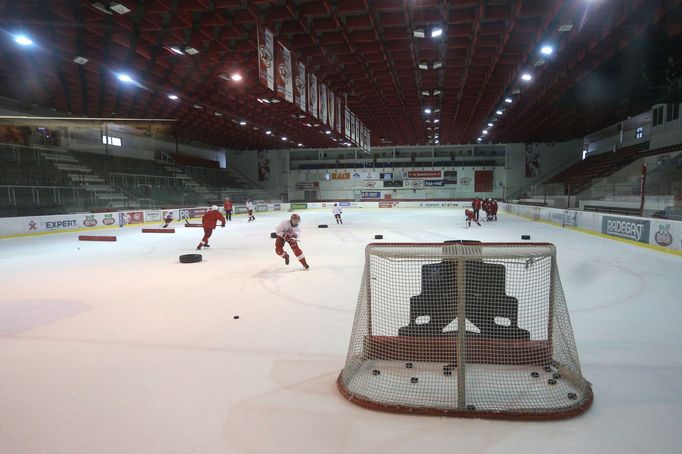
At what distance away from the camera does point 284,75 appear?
34.1ft

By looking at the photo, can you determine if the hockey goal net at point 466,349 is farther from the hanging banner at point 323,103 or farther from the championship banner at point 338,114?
the championship banner at point 338,114

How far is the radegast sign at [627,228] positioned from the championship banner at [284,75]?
11591 mm

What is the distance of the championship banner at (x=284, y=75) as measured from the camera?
1005 cm

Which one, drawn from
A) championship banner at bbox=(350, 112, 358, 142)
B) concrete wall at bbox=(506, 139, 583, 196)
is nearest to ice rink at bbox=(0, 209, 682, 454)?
championship banner at bbox=(350, 112, 358, 142)

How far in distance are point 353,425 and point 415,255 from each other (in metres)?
1.34

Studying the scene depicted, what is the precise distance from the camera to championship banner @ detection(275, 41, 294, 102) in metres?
10.0

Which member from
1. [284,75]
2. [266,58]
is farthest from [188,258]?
[284,75]

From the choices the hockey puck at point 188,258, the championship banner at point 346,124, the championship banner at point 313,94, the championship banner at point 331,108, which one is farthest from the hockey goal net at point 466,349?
the championship banner at point 346,124

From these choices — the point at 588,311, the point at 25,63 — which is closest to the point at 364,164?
the point at 25,63

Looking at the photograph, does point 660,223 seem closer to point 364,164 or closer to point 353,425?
point 353,425

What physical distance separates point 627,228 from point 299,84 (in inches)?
474

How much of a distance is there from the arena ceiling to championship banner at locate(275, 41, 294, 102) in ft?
2.98

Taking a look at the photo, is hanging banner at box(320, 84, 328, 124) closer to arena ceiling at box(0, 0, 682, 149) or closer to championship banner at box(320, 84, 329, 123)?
championship banner at box(320, 84, 329, 123)

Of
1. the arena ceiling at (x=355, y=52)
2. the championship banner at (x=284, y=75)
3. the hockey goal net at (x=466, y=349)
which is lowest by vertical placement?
the hockey goal net at (x=466, y=349)
